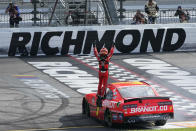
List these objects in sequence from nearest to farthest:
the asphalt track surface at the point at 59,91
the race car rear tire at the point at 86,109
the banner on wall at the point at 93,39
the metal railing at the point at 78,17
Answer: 1. the asphalt track surface at the point at 59,91
2. the race car rear tire at the point at 86,109
3. the banner on wall at the point at 93,39
4. the metal railing at the point at 78,17

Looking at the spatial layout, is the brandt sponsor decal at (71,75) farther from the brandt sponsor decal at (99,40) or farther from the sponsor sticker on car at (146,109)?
the sponsor sticker on car at (146,109)

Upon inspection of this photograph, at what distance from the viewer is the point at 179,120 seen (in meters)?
16.3

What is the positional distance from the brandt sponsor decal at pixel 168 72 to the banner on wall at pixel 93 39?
62.4 inches

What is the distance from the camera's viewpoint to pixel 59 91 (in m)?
21.0

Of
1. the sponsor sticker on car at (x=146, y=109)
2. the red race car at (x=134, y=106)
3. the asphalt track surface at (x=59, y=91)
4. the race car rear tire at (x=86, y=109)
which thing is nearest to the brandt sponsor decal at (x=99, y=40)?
the asphalt track surface at (x=59, y=91)

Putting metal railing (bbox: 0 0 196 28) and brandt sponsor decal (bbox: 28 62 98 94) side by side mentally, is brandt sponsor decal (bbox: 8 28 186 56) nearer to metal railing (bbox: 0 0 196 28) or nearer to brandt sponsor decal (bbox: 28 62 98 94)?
metal railing (bbox: 0 0 196 28)

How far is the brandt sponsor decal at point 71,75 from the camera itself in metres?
21.8

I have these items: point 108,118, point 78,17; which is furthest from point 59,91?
point 78,17

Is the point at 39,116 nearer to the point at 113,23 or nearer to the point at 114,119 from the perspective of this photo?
the point at 114,119

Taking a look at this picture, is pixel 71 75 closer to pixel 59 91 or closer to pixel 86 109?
pixel 59 91

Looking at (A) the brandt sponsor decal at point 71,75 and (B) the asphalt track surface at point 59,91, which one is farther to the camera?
(A) the brandt sponsor decal at point 71,75

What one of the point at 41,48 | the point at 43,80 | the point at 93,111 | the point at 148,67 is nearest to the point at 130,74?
the point at 148,67

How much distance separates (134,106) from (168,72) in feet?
33.4

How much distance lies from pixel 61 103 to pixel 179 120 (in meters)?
4.42
